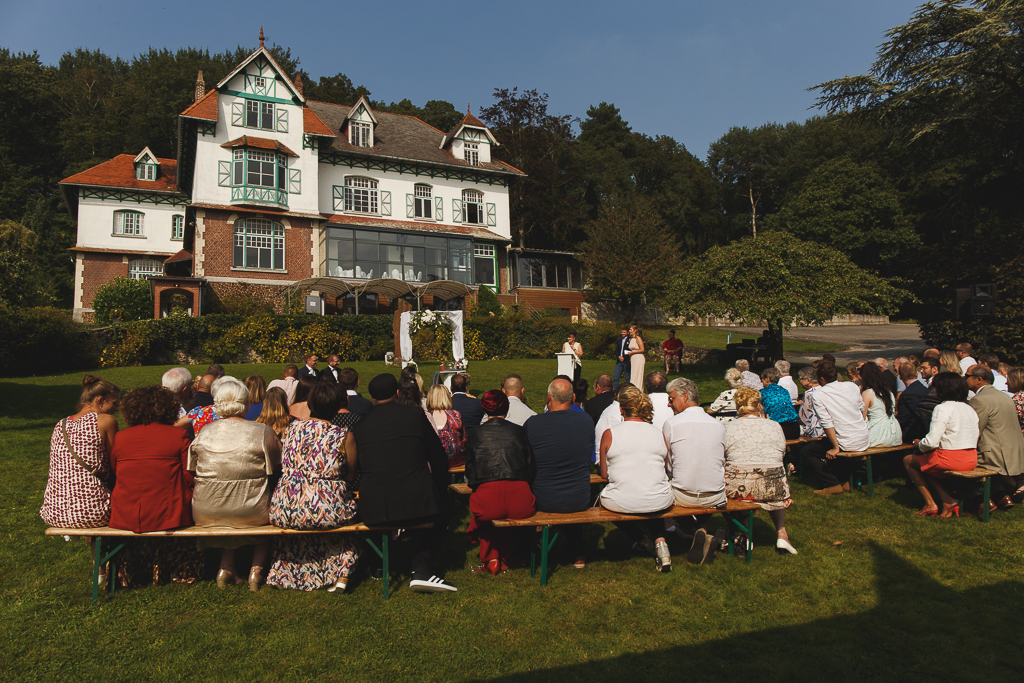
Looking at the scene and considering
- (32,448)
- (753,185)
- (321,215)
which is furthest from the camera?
(753,185)

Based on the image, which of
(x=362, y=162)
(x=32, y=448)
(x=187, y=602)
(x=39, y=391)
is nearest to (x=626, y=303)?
(x=362, y=162)

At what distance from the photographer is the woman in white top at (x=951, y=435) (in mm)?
6559

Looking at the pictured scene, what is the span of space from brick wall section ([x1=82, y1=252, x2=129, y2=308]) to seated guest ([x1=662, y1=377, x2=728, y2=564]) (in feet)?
121

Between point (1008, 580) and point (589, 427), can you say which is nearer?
point (1008, 580)

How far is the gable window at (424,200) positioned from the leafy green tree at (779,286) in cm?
1859

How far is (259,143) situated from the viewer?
2830 cm

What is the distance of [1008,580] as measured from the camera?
5180 millimetres

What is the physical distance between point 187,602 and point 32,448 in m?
7.05

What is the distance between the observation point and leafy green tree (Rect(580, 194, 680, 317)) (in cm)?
3550

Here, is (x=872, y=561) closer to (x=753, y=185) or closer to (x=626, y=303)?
(x=626, y=303)

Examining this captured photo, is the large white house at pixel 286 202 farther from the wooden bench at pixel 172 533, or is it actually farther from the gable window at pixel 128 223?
the wooden bench at pixel 172 533

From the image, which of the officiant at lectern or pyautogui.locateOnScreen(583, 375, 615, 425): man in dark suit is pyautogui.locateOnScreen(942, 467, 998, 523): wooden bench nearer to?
pyautogui.locateOnScreen(583, 375, 615, 425): man in dark suit

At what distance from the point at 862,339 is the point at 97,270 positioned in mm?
40805

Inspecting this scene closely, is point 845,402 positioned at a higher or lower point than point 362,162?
lower
